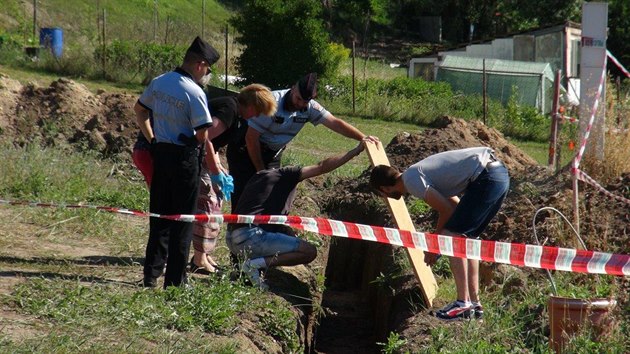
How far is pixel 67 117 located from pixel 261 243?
749 centimetres

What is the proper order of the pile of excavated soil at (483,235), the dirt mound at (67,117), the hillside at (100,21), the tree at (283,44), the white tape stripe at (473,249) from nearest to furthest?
1. the white tape stripe at (473,249)
2. the pile of excavated soil at (483,235)
3. the dirt mound at (67,117)
4. the tree at (283,44)
5. the hillside at (100,21)

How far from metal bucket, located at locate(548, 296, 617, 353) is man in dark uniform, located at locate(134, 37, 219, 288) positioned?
8.74ft

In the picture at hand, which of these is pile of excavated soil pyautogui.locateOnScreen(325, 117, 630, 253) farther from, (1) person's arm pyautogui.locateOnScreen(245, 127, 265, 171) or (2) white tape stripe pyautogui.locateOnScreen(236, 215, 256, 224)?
(2) white tape stripe pyautogui.locateOnScreen(236, 215, 256, 224)

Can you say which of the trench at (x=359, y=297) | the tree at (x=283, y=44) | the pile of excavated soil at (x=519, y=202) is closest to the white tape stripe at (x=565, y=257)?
the trench at (x=359, y=297)

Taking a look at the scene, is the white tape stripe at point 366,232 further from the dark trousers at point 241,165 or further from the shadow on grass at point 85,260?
the shadow on grass at point 85,260

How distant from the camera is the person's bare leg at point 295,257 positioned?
8602 mm

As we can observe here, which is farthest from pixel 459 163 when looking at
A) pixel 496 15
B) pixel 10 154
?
pixel 496 15

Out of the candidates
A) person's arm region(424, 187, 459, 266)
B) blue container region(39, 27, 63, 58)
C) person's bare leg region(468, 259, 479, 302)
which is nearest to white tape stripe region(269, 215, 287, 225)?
person's arm region(424, 187, 459, 266)

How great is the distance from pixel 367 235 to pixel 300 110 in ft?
5.86

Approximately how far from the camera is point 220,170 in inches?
345

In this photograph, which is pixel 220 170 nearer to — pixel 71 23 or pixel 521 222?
pixel 521 222

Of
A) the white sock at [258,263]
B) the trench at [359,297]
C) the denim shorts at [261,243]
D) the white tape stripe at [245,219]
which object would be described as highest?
the white tape stripe at [245,219]

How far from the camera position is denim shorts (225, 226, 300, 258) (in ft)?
28.3

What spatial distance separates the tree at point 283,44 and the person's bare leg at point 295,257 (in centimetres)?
1873
